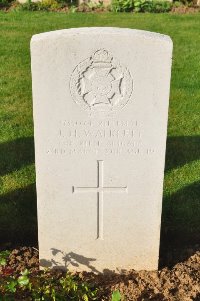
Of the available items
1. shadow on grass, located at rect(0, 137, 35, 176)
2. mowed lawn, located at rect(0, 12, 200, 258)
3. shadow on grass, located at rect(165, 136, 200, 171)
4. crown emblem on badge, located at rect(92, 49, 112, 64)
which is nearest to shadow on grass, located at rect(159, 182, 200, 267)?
mowed lawn, located at rect(0, 12, 200, 258)

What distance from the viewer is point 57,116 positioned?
3.21m

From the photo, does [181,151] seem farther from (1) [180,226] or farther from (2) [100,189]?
(2) [100,189]

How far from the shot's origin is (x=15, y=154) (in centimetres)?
547

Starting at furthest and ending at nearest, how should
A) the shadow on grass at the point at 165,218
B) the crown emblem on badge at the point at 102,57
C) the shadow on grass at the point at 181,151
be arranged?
1. the shadow on grass at the point at 181,151
2. the shadow on grass at the point at 165,218
3. the crown emblem on badge at the point at 102,57

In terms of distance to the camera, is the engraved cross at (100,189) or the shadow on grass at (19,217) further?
the shadow on grass at (19,217)

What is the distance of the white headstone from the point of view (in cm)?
304

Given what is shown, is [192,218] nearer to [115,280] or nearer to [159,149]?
[115,280]

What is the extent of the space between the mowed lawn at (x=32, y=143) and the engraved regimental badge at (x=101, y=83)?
4.95ft

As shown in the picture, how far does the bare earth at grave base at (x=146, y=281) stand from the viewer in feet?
11.5

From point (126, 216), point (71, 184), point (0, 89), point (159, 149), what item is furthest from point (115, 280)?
point (0, 89)

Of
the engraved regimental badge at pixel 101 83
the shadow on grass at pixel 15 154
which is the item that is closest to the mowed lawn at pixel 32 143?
the shadow on grass at pixel 15 154

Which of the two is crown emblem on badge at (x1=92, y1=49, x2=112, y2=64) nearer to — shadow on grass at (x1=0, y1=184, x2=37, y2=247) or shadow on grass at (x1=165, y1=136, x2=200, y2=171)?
shadow on grass at (x1=0, y1=184, x2=37, y2=247)

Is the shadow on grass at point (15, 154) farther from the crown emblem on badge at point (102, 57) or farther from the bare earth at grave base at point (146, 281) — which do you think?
the crown emblem on badge at point (102, 57)

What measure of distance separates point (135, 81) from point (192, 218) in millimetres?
1755
